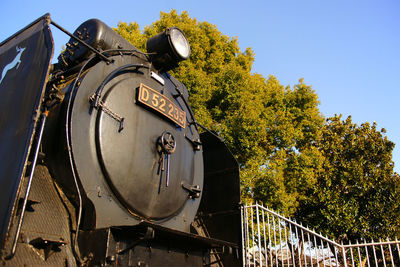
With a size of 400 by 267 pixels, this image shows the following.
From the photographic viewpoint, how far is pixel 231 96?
11.2 meters

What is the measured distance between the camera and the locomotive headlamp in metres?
3.65

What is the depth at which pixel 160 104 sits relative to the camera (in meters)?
3.32

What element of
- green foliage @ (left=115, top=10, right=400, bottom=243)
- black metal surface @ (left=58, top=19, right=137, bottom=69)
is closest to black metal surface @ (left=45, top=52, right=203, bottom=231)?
black metal surface @ (left=58, top=19, right=137, bottom=69)

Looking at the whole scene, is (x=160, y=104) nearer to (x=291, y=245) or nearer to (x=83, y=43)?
(x=83, y=43)

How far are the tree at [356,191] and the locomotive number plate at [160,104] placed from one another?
886 centimetres

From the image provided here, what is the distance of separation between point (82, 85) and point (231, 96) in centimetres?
889

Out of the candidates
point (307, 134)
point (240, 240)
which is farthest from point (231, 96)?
point (240, 240)

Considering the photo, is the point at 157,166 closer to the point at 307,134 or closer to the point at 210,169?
the point at 210,169

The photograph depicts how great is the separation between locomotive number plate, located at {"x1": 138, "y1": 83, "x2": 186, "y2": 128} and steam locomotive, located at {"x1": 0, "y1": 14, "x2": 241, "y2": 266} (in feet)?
0.04

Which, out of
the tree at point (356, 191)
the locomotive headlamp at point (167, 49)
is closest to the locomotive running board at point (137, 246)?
the locomotive headlamp at point (167, 49)

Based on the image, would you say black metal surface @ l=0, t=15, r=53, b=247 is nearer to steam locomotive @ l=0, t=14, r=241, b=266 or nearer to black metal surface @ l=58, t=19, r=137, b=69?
steam locomotive @ l=0, t=14, r=241, b=266

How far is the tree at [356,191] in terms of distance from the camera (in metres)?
11.1

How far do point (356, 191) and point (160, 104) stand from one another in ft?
33.9

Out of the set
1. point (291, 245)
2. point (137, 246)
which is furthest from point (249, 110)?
point (137, 246)
